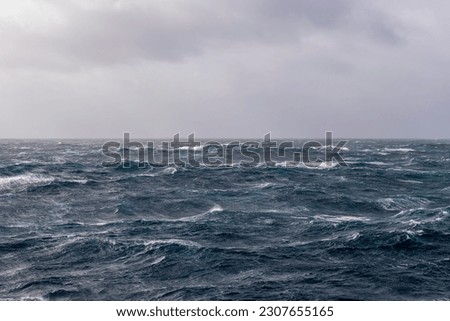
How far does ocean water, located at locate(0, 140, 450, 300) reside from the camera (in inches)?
759

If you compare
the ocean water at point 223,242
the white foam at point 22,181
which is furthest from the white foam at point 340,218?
the white foam at point 22,181

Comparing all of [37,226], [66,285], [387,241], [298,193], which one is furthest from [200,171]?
[66,285]

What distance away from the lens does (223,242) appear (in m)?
27.0

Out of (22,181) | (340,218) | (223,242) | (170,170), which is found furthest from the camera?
(170,170)

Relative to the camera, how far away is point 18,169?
207 feet

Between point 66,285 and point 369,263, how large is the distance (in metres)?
15.8

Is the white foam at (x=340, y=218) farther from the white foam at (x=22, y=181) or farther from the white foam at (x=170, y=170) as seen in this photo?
the white foam at (x=170, y=170)

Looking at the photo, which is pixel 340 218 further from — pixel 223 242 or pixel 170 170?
pixel 170 170

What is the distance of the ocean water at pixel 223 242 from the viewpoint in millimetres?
19281

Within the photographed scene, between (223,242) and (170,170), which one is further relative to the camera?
(170,170)

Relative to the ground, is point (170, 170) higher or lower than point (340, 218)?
higher

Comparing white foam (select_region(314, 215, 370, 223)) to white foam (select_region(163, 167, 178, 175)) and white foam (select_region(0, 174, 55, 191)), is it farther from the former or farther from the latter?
white foam (select_region(163, 167, 178, 175))

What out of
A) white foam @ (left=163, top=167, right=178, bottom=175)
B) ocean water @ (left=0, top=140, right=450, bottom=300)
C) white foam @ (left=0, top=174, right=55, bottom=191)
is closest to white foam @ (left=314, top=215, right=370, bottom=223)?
ocean water @ (left=0, top=140, right=450, bottom=300)

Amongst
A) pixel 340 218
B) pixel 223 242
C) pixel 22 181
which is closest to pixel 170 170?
pixel 22 181
